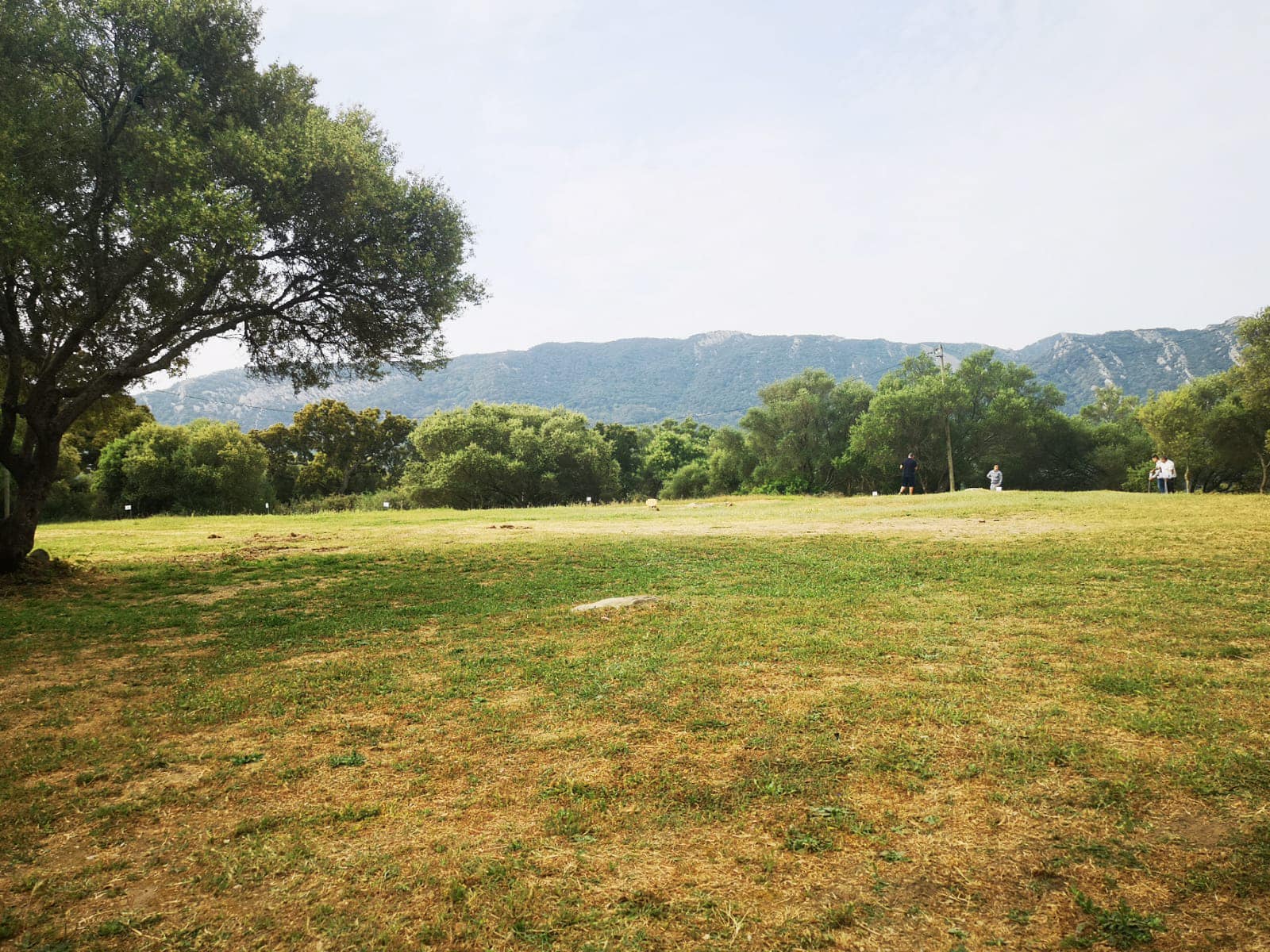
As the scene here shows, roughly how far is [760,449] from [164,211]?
7217cm

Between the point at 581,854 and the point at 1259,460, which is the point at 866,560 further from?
the point at 1259,460

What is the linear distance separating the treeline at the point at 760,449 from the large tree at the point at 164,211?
38.3 metres

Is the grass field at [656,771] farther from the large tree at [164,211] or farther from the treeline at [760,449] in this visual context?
the treeline at [760,449]

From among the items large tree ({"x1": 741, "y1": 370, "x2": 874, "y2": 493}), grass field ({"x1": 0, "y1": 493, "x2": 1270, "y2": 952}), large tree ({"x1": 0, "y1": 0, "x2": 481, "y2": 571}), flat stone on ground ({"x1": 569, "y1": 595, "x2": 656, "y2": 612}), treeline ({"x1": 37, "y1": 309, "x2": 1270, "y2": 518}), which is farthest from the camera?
large tree ({"x1": 741, "y1": 370, "x2": 874, "y2": 493})

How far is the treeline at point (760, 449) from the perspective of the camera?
5250 centimetres

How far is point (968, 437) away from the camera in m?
70.9

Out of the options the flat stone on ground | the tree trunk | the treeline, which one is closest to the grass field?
the flat stone on ground

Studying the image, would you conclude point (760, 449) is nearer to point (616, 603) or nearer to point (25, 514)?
point (616, 603)

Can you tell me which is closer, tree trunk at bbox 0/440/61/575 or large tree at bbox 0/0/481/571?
large tree at bbox 0/0/481/571

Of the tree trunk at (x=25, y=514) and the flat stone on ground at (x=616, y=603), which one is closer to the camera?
the flat stone on ground at (x=616, y=603)

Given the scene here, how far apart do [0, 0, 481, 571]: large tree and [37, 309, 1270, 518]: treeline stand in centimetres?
3830

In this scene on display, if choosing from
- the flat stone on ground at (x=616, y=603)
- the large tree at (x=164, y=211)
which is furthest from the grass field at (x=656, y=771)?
the large tree at (x=164, y=211)

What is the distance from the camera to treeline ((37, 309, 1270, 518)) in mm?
52500

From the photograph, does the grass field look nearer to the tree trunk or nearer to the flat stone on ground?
the flat stone on ground
